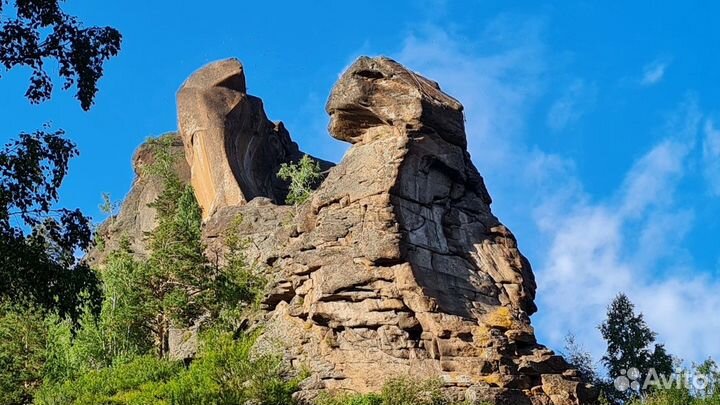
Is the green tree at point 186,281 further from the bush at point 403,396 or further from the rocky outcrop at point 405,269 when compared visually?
the bush at point 403,396

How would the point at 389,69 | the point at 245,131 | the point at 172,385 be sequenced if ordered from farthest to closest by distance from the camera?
the point at 245,131 < the point at 389,69 < the point at 172,385

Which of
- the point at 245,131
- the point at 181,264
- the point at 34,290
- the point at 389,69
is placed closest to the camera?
the point at 34,290

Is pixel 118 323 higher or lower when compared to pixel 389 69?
lower

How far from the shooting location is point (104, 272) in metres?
42.8

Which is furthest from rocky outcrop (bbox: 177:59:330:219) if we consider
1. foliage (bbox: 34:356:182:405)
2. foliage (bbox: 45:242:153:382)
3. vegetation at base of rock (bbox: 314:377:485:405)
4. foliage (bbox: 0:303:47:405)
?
vegetation at base of rock (bbox: 314:377:485:405)

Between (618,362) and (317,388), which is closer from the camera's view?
(317,388)

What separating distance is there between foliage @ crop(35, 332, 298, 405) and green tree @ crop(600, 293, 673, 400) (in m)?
16.2

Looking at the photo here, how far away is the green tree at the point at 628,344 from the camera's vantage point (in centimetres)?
4334

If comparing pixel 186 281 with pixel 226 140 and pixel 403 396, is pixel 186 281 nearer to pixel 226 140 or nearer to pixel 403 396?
pixel 403 396

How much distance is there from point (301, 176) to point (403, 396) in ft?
83.8

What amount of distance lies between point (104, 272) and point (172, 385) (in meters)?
12.6

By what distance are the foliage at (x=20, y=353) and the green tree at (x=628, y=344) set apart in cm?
2038

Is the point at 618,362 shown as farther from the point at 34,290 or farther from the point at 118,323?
the point at 34,290

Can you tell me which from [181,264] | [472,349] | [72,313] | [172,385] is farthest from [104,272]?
[72,313]
